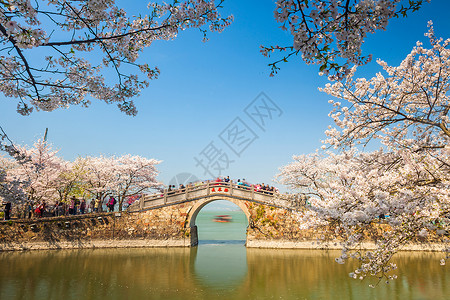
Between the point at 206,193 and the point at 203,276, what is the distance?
775 centimetres

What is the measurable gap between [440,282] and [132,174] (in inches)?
830

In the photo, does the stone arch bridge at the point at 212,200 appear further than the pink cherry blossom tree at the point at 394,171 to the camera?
Yes

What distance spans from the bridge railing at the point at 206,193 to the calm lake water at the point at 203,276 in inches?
141

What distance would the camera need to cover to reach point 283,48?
244cm

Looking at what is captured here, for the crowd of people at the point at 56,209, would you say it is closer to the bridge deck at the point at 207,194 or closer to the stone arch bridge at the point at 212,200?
the bridge deck at the point at 207,194

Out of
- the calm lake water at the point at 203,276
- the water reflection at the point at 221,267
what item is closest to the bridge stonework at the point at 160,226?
the calm lake water at the point at 203,276

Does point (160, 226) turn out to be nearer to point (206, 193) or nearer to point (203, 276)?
point (206, 193)

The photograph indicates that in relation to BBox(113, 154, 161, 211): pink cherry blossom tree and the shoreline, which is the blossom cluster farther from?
the shoreline

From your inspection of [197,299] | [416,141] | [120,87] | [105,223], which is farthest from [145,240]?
[416,141]

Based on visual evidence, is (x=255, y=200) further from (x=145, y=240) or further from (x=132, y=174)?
(x=132, y=174)

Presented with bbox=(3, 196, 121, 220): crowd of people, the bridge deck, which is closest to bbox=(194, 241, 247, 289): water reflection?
the bridge deck

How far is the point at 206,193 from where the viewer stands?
17.7m

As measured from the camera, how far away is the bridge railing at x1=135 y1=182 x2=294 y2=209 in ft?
56.6

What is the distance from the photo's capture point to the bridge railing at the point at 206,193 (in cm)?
1725
